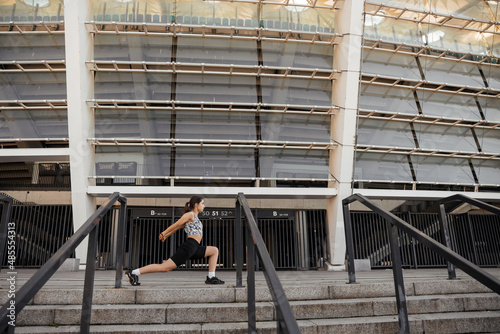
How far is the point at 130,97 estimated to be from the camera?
11688mm

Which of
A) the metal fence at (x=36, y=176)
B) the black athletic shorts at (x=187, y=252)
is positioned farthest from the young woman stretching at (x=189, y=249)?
the metal fence at (x=36, y=176)

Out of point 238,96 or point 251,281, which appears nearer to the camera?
point 251,281

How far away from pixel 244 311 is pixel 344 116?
8629 millimetres

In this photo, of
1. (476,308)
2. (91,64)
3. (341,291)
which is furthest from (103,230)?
(476,308)

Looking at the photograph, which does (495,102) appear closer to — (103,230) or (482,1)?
(482,1)

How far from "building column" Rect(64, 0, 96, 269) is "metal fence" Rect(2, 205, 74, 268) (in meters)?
1.33

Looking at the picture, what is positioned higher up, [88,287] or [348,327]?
[88,287]

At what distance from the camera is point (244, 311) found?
401 centimetres

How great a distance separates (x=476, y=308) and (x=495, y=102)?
11.2 m

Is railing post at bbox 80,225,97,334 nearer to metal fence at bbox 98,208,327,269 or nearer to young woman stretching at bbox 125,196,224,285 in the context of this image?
young woman stretching at bbox 125,196,224,285

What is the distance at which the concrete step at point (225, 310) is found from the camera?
3.84 metres

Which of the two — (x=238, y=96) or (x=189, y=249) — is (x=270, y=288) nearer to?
(x=189, y=249)

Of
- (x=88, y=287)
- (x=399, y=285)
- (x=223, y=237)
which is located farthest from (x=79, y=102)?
(x=399, y=285)

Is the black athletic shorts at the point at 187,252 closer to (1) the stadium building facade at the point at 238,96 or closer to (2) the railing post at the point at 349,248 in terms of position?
(2) the railing post at the point at 349,248
